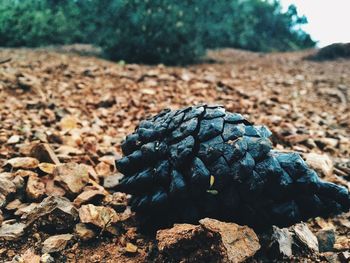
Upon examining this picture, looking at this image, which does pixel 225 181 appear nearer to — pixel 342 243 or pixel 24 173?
pixel 342 243

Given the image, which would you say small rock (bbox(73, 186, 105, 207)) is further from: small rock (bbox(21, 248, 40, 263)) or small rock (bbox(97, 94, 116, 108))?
small rock (bbox(97, 94, 116, 108))

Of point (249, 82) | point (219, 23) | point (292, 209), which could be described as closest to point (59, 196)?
point (292, 209)

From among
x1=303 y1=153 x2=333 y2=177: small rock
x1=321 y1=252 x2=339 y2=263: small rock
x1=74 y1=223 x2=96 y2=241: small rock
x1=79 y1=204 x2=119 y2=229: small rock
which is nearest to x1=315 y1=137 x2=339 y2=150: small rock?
x1=303 y1=153 x2=333 y2=177: small rock

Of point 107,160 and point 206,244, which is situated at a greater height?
point 206,244

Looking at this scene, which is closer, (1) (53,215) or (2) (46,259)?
(2) (46,259)

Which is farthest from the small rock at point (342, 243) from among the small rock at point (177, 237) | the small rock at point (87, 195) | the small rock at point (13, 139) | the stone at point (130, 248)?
the small rock at point (13, 139)

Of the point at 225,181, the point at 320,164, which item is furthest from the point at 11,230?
the point at 320,164

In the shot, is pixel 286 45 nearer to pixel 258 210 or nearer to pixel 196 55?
pixel 196 55
